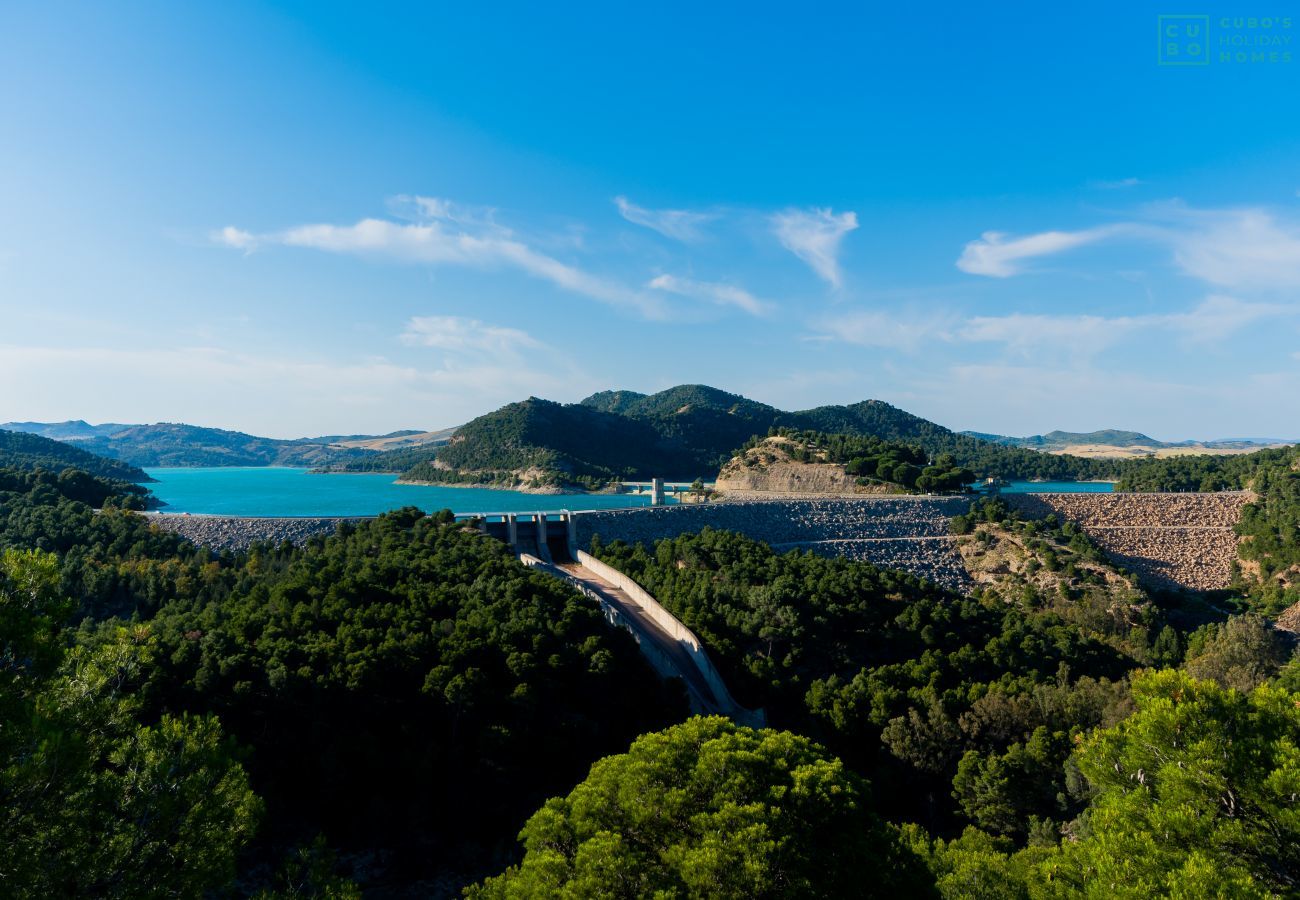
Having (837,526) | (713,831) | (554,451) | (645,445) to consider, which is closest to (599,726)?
(713,831)

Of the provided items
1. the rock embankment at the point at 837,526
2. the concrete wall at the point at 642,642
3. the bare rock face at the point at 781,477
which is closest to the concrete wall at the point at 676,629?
the concrete wall at the point at 642,642

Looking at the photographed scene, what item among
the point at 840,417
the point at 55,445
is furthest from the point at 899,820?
the point at 840,417

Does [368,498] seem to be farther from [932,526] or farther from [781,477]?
[932,526]

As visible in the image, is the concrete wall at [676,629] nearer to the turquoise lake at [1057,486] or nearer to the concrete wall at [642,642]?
the concrete wall at [642,642]

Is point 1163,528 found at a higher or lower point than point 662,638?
higher

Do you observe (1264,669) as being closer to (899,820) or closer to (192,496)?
(899,820)
